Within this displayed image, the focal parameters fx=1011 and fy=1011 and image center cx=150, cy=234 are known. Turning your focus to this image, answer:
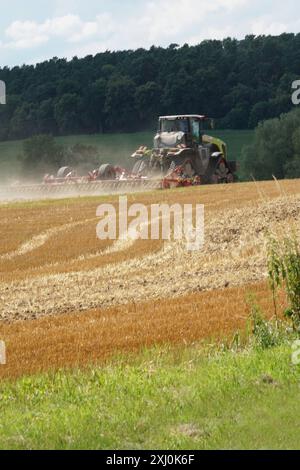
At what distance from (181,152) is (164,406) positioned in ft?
113

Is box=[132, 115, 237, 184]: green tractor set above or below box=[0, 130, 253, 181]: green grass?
above

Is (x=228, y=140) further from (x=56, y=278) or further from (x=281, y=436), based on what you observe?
(x=281, y=436)

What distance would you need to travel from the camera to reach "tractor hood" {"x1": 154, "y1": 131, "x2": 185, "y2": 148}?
1665 inches

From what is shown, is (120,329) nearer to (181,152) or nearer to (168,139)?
(181,152)

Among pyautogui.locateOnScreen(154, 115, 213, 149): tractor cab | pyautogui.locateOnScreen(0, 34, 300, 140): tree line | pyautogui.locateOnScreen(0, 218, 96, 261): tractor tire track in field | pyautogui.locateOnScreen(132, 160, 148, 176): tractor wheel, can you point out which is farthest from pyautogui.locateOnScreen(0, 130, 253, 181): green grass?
pyautogui.locateOnScreen(0, 218, 96, 261): tractor tire track in field

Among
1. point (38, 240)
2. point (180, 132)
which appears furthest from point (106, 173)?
point (38, 240)

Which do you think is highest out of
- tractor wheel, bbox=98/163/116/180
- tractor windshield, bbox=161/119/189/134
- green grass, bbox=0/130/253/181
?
tractor windshield, bbox=161/119/189/134

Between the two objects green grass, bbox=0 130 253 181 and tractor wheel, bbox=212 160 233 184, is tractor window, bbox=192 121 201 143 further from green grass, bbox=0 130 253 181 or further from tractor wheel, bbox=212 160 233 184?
green grass, bbox=0 130 253 181

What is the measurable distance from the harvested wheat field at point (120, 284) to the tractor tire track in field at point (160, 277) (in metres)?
0.02

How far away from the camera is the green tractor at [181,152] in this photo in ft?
138

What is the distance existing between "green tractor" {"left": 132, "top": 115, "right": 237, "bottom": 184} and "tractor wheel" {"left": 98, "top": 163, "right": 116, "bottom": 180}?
1.22 meters

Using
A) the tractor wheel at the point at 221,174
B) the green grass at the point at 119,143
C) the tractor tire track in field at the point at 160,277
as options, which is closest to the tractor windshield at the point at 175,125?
the tractor wheel at the point at 221,174

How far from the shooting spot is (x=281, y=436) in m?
6.89
